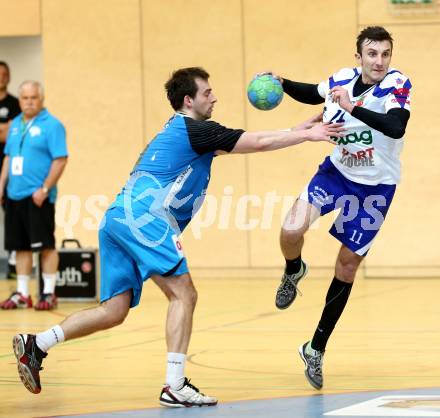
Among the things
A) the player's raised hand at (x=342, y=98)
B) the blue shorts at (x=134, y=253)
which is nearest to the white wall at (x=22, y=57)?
the blue shorts at (x=134, y=253)

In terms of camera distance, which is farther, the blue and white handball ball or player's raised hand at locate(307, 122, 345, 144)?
the blue and white handball ball

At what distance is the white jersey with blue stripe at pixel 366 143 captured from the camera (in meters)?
7.21

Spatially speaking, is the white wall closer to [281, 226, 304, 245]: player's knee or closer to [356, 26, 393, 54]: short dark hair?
[281, 226, 304, 245]: player's knee

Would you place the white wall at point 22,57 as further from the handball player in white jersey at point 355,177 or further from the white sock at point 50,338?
the white sock at point 50,338

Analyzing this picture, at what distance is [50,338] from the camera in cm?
675

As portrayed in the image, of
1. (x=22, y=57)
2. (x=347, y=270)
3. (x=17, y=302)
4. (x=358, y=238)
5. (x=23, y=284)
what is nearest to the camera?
(x=358, y=238)

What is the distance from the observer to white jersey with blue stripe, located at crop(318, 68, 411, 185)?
7.21m

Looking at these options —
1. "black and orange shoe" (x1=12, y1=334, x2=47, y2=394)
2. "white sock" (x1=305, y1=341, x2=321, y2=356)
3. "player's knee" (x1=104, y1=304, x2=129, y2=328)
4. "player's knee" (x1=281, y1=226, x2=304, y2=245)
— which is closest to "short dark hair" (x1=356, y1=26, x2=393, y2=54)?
"player's knee" (x1=281, y1=226, x2=304, y2=245)

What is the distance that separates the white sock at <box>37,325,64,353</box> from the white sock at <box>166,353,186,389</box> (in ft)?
2.32

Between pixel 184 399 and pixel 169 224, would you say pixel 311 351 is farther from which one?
pixel 169 224

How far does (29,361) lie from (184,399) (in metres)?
0.95

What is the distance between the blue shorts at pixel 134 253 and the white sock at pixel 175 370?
47cm

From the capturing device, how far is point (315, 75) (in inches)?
555

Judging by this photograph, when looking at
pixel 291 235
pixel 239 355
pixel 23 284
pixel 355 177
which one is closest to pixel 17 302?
pixel 23 284
